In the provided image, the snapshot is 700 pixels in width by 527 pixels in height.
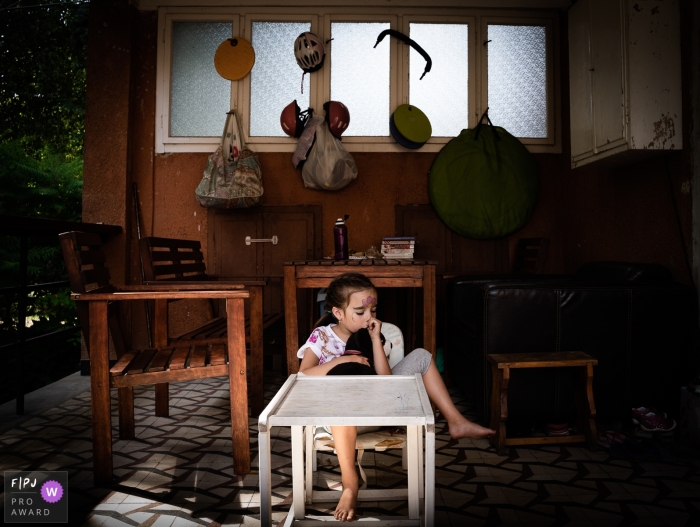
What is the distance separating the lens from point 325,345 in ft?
6.41

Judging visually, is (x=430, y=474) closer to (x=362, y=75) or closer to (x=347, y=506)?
(x=347, y=506)

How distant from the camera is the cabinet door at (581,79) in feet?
10.4

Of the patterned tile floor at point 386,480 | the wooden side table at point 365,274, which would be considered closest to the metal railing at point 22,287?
the patterned tile floor at point 386,480

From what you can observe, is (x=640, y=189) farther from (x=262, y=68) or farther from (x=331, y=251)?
(x=262, y=68)

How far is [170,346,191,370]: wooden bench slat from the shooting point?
1.89m

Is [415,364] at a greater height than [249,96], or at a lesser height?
lesser

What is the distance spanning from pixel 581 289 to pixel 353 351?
1.17m

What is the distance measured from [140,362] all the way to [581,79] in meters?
3.16

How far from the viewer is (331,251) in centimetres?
412

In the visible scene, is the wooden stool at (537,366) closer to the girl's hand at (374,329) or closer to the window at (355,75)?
the girl's hand at (374,329)

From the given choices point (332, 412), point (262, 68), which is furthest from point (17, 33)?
point (332, 412)

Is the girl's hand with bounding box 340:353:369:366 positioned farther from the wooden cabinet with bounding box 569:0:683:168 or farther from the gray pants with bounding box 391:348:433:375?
the wooden cabinet with bounding box 569:0:683:168

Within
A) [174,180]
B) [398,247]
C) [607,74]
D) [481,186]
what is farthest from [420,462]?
[174,180]

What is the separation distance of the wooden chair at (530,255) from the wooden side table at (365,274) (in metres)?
1.33
